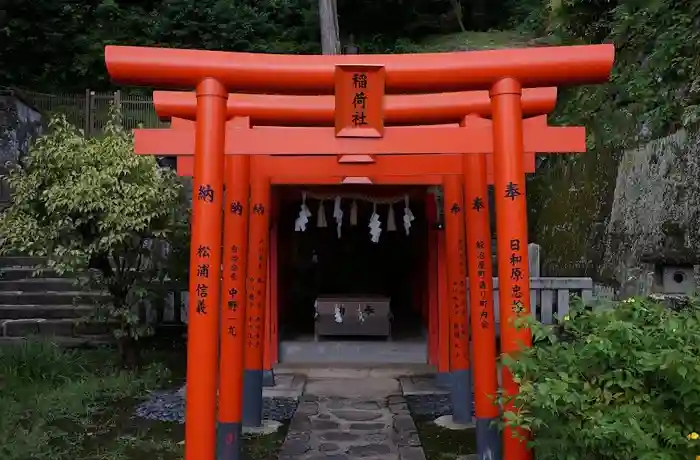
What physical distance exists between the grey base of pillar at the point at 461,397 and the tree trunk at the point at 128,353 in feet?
15.5

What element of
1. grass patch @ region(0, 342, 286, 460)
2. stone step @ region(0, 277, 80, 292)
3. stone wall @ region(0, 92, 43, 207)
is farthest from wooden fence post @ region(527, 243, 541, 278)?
stone wall @ region(0, 92, 43, 207)

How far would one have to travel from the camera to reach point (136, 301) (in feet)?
31.7

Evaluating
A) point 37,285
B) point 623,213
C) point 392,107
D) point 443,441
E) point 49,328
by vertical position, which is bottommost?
point 443,441

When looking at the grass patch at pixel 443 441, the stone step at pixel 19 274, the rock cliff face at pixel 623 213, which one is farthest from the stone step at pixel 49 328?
the rock cliff face at pixel 623 213

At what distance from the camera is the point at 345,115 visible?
15.9 feet

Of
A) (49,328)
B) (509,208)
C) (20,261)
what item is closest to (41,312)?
(49,328)

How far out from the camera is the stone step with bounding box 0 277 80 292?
39.4 ft

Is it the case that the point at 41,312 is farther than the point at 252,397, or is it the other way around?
the point at 41,312

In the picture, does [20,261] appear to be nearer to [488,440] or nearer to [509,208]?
[488,440]

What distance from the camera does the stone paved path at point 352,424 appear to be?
653 cm

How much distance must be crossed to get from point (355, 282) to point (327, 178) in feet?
19.0

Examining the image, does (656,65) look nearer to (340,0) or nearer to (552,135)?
(552,135)

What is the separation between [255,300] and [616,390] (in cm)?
480

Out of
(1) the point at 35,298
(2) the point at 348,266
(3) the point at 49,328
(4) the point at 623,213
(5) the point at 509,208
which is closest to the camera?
(5) the point at 509,208
